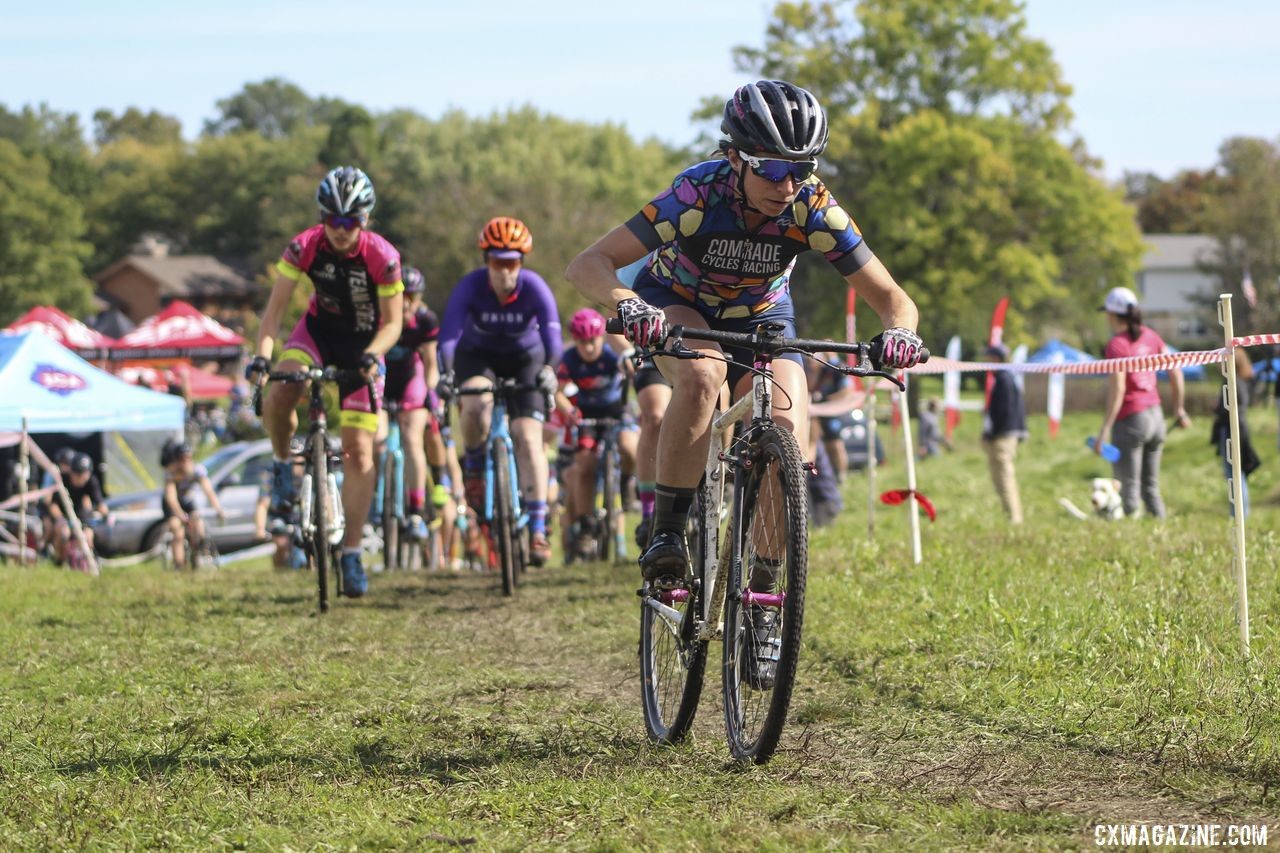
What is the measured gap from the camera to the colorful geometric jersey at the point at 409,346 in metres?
11.9

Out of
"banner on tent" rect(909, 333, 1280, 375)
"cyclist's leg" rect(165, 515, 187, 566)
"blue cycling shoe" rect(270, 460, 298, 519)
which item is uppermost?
"banner on tent" rect(909, 333, 1280, 375)

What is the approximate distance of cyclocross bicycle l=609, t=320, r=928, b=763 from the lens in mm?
4484

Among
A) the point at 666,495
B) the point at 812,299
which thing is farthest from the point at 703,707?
the point at 812,299

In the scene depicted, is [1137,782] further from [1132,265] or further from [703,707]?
[1132,265]

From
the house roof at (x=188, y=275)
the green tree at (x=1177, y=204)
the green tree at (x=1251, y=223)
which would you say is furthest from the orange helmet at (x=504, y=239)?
the house roof at (x=188, y=275)

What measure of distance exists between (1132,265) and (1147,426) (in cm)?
4323

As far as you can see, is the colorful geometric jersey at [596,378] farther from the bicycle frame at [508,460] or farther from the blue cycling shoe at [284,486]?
the blue cycling shoe at [284,486]

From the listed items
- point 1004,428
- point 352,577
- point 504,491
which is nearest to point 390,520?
point 504,491

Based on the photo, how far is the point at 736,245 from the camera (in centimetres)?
547

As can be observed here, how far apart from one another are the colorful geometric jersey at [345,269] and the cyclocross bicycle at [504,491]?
4.25ft

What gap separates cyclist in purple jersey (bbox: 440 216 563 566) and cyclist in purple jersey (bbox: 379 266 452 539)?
1.03 m

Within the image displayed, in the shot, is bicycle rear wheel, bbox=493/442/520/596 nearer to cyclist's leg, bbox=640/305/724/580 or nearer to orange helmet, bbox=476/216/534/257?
orange helmet, bbox=476/216/534/257

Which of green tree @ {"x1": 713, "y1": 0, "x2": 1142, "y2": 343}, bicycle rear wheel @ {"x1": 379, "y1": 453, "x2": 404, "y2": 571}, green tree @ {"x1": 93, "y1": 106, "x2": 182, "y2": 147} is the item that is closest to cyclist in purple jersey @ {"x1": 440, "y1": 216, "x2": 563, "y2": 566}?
bicycle rear wheel @ {"x1": 379, "y1": 453, "x2": 404, "y2": 571}

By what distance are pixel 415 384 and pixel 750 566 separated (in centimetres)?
752
